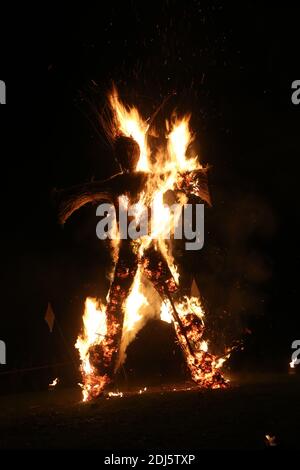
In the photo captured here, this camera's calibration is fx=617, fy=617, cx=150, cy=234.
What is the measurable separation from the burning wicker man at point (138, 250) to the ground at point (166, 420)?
1.87 feet

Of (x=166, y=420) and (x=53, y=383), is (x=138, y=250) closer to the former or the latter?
(x=166, y=420)

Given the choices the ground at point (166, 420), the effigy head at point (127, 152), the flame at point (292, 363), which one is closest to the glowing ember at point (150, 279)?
the effigy head at point (127, 152)

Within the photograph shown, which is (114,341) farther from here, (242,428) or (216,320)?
(216,320)

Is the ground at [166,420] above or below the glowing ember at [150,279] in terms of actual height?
below

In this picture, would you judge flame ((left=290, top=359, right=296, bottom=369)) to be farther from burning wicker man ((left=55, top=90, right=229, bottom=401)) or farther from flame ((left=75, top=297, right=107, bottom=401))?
flame ((left=75, top=297, right=107, bottom=401))

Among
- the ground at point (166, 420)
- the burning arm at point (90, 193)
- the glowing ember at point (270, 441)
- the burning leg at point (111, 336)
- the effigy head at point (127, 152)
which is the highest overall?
the effigy head at point (127, 152)

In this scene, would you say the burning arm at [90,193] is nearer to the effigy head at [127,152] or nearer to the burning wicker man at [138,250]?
the burning wicker man at [138,250]

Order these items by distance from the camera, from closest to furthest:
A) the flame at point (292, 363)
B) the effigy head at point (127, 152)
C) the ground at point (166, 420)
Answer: the ground at point (166, 420) < the effigy head at point (127, 152) < the flame at point (292, 363)

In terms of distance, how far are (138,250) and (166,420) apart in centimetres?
336

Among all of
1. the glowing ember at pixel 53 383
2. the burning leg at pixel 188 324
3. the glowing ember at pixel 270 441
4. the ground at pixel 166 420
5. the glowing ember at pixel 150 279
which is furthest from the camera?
the glowing ember at pixel 53 383

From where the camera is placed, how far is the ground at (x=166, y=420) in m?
6.38

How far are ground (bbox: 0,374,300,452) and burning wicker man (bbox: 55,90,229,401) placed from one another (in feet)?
1.87

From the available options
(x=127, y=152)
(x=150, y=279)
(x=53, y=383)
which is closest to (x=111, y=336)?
(x=150, y=279)
